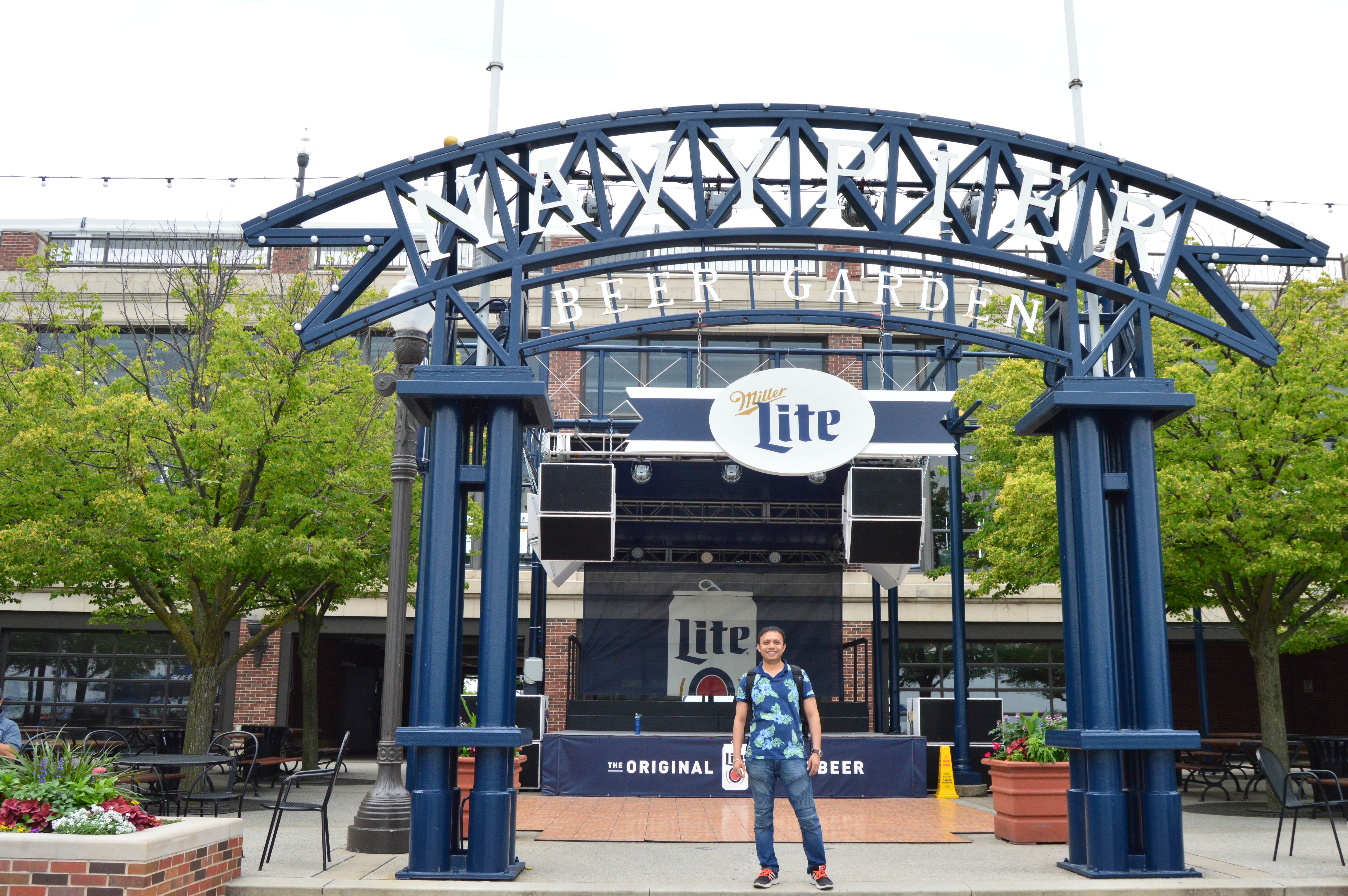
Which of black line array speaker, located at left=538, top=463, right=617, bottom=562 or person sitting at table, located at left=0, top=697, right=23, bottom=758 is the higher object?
black line array speaker, located at left=538, top=463, right=617, bottom=562

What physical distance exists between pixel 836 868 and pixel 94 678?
22541 mm

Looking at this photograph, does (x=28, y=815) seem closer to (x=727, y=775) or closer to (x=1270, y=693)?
(x=727, y=775)

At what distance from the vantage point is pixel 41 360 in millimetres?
16234

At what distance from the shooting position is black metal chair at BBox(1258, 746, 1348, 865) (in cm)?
911

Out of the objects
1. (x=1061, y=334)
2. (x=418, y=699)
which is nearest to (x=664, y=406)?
(x=1061, y=334)

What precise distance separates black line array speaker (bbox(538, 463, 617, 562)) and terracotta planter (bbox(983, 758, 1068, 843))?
8453mm

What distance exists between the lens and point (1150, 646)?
793 cm

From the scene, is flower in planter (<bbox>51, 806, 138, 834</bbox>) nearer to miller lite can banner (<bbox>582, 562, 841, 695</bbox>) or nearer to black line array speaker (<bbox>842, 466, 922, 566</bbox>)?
black line array speaker (<bbox>842, 466, 922, 566</bbox>)

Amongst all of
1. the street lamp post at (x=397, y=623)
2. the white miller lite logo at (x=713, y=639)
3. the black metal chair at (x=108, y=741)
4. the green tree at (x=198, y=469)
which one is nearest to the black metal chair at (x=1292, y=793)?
the street lamp post at (x=397, y=623)

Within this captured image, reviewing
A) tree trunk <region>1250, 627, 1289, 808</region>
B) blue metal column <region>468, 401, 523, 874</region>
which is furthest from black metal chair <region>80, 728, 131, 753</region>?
tree trunk <region>1250, 627, 1289, 808</region>

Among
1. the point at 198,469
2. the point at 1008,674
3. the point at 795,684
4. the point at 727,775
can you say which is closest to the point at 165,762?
the point at 795,684

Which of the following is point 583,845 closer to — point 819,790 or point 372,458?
point 819,790

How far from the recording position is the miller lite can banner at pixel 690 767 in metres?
15.0

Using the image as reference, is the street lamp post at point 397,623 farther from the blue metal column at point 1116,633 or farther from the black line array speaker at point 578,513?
the black line array speaker at point 578,513
